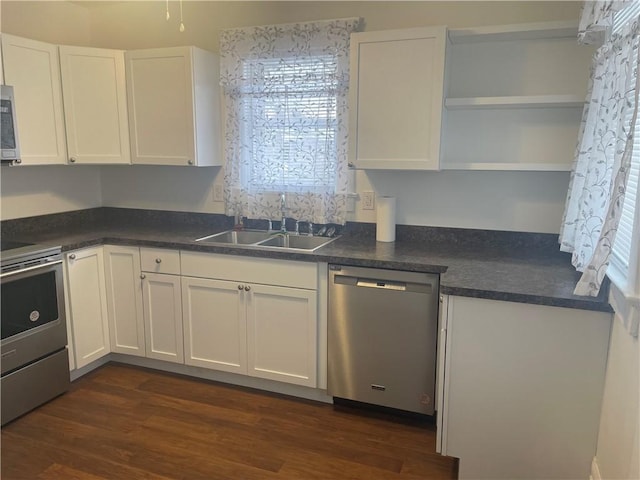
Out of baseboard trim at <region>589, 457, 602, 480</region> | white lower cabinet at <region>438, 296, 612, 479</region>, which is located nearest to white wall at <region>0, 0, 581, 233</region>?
white lower cabinet at <region>438, 296, 612, 479</region>

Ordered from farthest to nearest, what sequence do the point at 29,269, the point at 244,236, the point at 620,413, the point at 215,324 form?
the point at 244,236 < the point at 215,324 < the point at 29,269 < the point at 620,413

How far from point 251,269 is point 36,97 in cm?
A: 166

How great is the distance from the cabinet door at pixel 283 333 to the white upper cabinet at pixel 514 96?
1111 mm

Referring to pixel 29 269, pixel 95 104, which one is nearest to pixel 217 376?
pixel 29 269

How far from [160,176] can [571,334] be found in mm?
2894

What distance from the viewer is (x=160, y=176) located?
3629 millimetres

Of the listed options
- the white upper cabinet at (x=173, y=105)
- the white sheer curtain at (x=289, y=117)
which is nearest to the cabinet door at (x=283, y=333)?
the white sheer curtain at (x=289, y=117)

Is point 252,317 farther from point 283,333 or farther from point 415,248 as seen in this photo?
point 415,248

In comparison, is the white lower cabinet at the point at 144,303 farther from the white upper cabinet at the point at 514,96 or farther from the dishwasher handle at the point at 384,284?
the white upper cabinet at the point at 514,96

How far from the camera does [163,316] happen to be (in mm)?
3084

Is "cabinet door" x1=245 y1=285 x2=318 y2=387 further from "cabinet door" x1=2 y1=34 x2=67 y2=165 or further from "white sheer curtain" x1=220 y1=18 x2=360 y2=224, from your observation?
"cabinet door" x1=2 y1=34 x2=67 y2=165

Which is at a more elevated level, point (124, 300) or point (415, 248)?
point (415, 248)

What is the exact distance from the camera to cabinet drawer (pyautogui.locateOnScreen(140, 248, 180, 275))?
298 centimetres

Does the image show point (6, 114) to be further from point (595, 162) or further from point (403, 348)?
point (595, 162)
